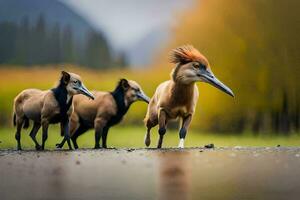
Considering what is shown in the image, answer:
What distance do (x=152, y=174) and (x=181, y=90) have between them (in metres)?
0.71

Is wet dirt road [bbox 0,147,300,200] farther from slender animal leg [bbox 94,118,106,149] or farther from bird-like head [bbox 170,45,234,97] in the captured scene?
bird-like head [bbox 170,45,234,97]

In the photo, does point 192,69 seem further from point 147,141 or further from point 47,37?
point 47,37

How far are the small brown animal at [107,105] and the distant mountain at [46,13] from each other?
56 centimetres

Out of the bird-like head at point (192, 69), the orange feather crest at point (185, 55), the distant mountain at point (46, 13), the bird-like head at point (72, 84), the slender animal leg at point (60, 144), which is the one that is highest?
the distant mountain at point (46, 13)

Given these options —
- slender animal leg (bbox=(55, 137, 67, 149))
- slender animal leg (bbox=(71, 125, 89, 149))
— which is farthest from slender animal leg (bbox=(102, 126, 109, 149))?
slender animal leg (bbox=(55, 137, 67, 149))

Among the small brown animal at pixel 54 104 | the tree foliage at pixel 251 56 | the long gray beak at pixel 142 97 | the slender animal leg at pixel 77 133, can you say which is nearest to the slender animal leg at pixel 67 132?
the small brown animal at pixel 54 104

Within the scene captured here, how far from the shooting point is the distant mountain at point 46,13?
5.84 metres

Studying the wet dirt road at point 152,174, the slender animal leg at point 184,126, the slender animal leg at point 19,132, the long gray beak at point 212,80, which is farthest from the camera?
the slender animal leg at point 19,132

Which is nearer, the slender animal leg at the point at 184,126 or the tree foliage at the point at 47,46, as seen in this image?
the slender animal leg at the point at 184,126

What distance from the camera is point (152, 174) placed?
16.0ft

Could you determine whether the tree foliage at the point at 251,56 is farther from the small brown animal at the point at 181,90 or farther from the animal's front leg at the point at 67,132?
the animal's front leg at the point at 67,132

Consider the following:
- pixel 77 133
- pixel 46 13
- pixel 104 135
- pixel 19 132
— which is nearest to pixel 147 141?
pixel 104 135

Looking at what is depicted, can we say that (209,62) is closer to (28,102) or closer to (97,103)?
(97,103)

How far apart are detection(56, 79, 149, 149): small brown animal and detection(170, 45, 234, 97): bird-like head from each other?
0.28 m
